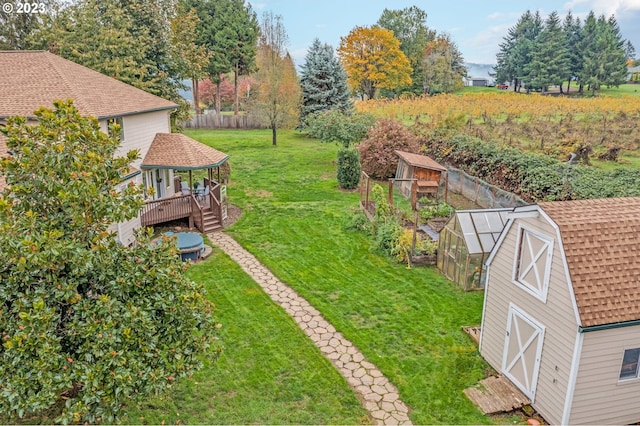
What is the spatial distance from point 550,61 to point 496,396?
60.4m

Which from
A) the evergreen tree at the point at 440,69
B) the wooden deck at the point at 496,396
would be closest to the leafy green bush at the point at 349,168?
the wooden deck at the point at 496,396

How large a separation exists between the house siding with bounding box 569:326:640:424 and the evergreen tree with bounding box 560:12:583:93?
202ft

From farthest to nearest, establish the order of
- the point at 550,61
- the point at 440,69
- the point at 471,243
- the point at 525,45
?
1. the point at 525,45
2. the point at 550,61
3. the point at 440,69
4. the point at 471,243

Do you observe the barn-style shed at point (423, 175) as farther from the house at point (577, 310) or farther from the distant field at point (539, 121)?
the house at point (577, 310)

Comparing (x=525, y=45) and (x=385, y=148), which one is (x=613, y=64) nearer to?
(x=525, y=45)

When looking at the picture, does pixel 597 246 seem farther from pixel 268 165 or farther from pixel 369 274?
pixel 268 165

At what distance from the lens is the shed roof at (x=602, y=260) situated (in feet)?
26.3

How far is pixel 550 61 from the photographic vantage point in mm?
58500

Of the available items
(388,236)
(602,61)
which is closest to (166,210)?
(388,236)

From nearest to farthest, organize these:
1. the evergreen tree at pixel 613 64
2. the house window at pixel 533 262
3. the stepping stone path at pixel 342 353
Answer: the house window at pixel 533 262 < the stepping stone path at pixel 342 353 < the evergreen tree at pixel 613 64

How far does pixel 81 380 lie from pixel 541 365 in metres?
8.08

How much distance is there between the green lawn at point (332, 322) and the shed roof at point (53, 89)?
22.2ft

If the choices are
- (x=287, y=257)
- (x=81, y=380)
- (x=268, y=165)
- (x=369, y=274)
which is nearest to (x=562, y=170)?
(x=369, y=274)

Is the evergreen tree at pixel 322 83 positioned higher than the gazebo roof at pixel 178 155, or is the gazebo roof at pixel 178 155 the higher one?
the evergreen tree at pixel 322 83
